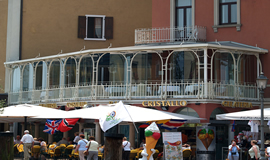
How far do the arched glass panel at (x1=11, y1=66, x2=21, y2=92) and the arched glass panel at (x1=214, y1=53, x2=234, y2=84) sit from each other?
11.4m

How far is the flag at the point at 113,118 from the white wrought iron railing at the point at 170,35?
31.5ft

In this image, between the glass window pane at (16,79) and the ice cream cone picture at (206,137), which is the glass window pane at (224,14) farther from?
the glass window pane at (16,79)

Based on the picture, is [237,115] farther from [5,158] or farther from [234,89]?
[5,158]

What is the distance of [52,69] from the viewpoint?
88.6 ft

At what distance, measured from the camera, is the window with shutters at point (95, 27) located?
3080 centimetres

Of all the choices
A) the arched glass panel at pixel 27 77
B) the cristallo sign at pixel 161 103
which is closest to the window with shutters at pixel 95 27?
the arched glass panel at pixel 27 77

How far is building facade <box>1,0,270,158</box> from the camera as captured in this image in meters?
22.8

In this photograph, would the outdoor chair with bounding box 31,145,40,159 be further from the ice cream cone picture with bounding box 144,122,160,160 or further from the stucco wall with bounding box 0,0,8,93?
the stucco wall with bounding box 0,0,8,93

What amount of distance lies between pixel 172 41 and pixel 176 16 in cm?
173

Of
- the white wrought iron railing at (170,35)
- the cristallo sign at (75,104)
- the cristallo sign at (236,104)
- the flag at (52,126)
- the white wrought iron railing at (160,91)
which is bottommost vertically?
the flag at (52,126)

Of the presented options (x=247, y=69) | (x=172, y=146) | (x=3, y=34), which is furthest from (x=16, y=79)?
(x=172, y=146)

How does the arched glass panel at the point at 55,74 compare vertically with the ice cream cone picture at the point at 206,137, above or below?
above

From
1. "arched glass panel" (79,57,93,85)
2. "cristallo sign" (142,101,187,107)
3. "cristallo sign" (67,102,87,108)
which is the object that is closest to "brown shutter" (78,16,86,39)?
"arched glass panel" (79,57,93,85)

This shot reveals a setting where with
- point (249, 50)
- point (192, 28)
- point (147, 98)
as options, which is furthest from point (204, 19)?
point (147, 98)
